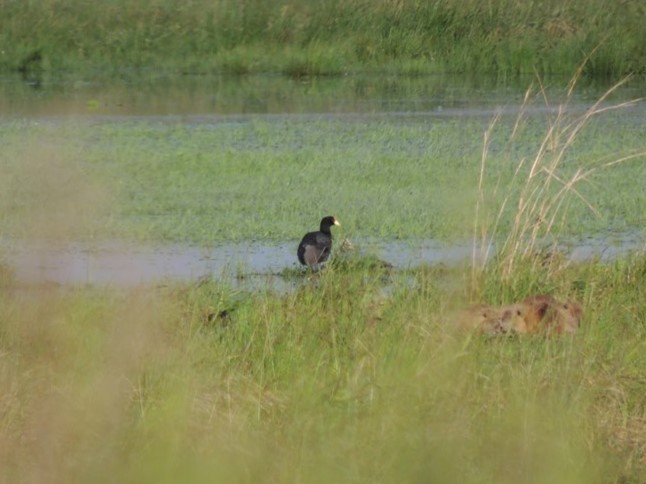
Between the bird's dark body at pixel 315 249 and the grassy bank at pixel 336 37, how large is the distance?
424 inches

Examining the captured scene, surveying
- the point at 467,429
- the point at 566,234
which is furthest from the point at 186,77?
the point at 467,429

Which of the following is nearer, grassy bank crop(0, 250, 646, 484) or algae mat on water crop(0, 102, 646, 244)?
grassy bank crop(0, 250, 646, 484)

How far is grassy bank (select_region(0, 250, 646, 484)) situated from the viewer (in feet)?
12.6

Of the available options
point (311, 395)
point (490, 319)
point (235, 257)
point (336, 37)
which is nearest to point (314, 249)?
point (235, 257)

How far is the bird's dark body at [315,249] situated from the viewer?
7715 millimetres

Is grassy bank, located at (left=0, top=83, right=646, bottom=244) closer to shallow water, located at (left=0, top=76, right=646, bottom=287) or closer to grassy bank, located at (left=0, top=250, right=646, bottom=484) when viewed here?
shallow water, located at (left=0, top=76, right=646, bottom=287)

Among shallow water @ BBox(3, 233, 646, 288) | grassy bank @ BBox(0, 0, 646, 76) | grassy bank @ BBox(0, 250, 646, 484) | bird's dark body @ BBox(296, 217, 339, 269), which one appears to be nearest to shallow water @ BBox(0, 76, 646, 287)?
shallow water @ BBox(3, 233, 646, 288)

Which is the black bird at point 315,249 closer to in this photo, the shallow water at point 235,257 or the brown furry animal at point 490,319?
the shallow water at point 235,257

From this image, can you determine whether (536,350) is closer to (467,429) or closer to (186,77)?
(467,429)

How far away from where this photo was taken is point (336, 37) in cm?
1911

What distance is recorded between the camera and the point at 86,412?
3.98 metres

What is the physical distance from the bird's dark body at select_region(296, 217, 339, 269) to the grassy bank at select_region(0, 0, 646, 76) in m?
10.8

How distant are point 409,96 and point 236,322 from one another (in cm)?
1100

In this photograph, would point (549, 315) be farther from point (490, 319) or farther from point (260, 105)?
point (260, 105)
